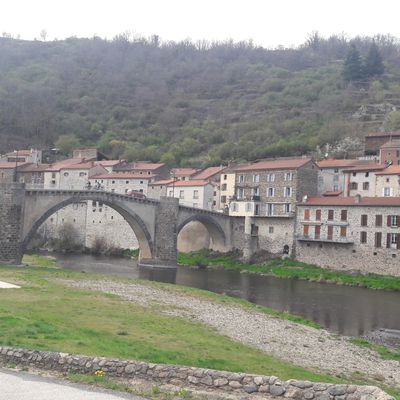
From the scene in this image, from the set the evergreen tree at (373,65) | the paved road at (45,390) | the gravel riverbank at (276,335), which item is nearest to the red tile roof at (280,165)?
the gravel riverbank at (276,335)

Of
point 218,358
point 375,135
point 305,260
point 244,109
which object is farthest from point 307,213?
point 244,109

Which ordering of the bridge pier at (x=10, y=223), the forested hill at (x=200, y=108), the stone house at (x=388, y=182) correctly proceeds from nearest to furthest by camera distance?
the bridge pier at (x=10, y=223) < the stone house at (x=388, y=182) < the forested hill at (x=200, y=108)

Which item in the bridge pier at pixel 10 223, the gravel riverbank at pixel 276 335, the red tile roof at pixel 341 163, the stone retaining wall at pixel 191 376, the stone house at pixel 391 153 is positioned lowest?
the gravel riverbank at pixel 276 335

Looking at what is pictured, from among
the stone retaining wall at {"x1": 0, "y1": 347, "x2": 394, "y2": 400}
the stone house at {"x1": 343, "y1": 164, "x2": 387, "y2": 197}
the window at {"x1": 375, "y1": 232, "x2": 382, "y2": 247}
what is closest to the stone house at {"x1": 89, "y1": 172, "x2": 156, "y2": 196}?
the stone house at {"x1": 343, "y1": 164, "x2": 387, "y2": 197}

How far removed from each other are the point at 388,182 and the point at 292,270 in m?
16.3

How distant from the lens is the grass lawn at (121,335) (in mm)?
18078

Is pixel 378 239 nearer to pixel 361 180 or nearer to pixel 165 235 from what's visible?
pixel 361 180

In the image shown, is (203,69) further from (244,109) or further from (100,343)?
(100,343)

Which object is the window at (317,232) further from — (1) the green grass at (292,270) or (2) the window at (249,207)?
(2) the window at (249,207)

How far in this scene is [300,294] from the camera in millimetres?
49875

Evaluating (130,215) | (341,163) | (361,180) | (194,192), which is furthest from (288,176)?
(130,215)

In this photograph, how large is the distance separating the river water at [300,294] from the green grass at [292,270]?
1947 millimetres

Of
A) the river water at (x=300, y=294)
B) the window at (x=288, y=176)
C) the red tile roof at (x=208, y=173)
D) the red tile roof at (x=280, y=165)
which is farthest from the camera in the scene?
the red tile roof at (x=208, y=173)

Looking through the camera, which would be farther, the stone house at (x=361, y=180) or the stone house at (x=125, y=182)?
the stone house at (x=125, y=182)
